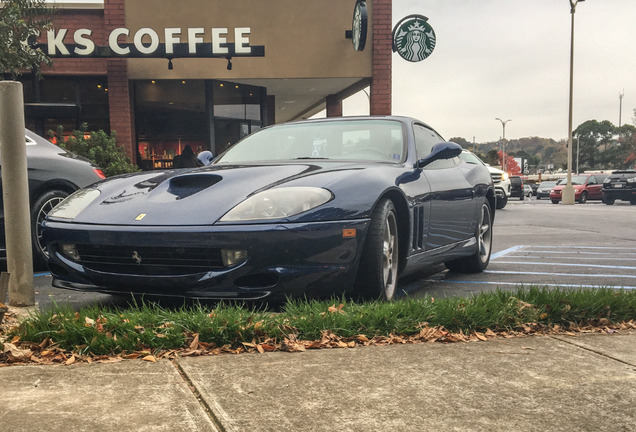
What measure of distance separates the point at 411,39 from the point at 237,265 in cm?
1556

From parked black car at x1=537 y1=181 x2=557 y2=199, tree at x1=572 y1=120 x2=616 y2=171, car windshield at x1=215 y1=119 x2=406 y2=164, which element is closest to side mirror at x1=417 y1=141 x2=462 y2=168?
car windshield at x1=215 y1=119 x2=406 y2=164

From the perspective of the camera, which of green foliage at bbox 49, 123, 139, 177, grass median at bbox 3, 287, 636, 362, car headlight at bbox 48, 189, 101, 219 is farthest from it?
green foliage at bbox 49, 123, 139, 177

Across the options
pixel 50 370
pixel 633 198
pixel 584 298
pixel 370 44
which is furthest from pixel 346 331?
pixel 633 198

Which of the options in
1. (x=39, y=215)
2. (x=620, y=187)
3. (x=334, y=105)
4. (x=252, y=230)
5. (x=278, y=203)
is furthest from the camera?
(x=620, y=187)

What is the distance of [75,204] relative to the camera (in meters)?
4.26

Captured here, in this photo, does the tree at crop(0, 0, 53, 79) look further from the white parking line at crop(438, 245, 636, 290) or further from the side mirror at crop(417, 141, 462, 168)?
the side mirror at crop(417, 141, 462, 168)

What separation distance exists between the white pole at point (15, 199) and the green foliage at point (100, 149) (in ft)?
37.6

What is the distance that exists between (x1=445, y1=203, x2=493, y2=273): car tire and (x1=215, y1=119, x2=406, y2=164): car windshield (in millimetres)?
1528

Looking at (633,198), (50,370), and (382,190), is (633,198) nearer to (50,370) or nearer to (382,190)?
(382,190)

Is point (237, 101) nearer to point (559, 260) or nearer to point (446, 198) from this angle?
point (559, 260)

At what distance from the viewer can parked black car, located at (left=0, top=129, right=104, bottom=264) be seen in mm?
5812

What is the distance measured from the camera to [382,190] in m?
4.12

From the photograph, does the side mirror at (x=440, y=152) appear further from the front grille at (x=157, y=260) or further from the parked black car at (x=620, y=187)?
the parked black car at (x=620, y=187)

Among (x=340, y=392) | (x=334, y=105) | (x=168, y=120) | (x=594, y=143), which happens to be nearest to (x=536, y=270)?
(x=340, y=392)
